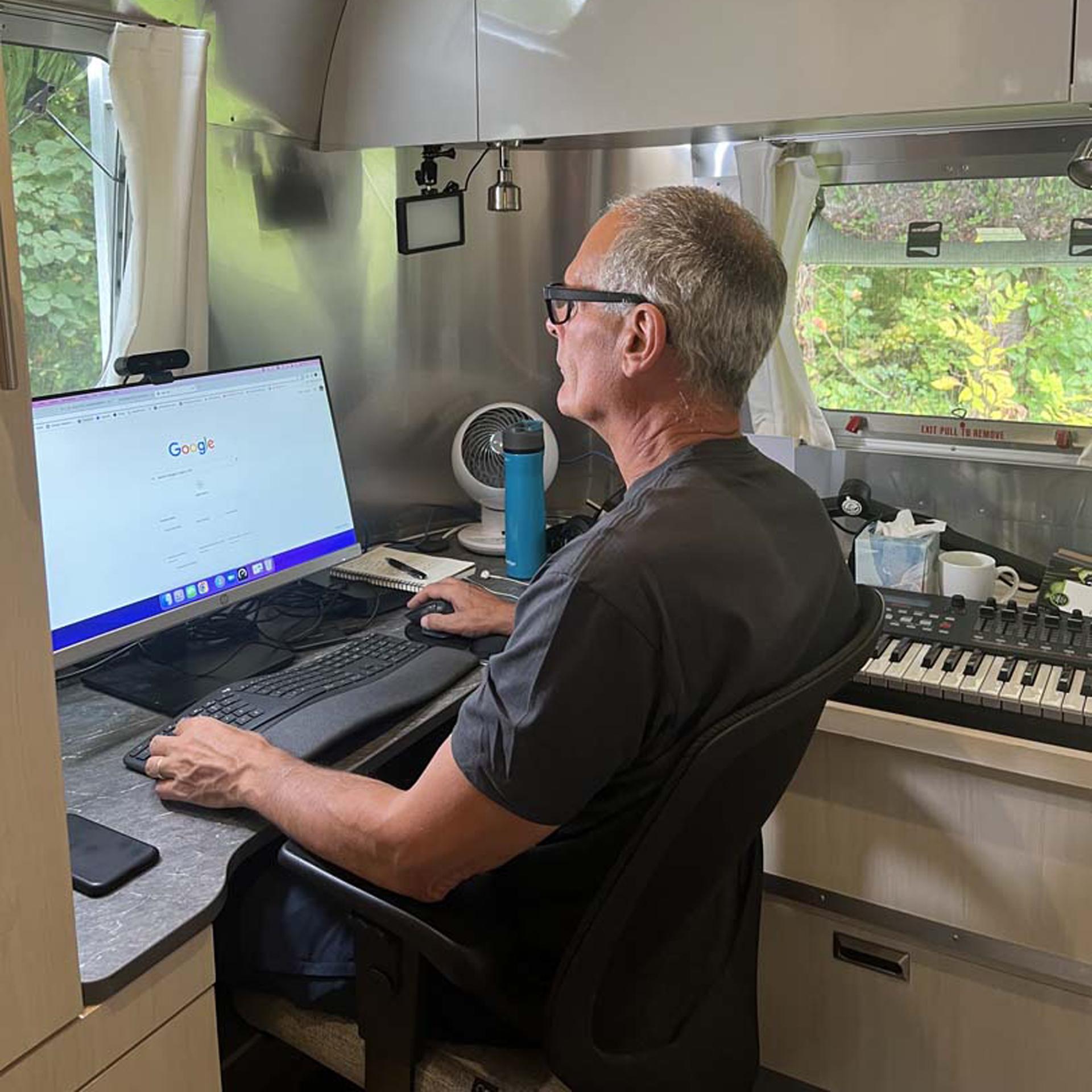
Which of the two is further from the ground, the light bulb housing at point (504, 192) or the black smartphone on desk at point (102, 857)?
the light bulb housing at point (504, 192)

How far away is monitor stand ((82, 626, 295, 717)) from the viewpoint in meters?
1.73

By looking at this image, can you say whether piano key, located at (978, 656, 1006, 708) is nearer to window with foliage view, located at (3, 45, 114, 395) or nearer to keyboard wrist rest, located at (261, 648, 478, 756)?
keyboard wrist rest, located at (261, 648, 478, 756)

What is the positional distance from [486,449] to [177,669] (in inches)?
36.8

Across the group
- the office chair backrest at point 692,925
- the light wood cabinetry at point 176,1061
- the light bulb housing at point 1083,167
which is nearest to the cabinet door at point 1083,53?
the light bulb housing at point 1083,167

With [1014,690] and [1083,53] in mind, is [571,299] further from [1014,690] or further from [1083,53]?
[1014,690]

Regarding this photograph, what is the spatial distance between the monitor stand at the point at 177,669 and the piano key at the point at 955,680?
39.6 inches

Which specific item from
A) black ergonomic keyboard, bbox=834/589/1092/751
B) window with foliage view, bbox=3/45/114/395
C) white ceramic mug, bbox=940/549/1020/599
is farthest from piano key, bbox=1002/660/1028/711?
window with foliage view, bbox=3/45/114/395

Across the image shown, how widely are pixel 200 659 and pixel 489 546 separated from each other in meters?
0.79

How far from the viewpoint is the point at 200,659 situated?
1869mm

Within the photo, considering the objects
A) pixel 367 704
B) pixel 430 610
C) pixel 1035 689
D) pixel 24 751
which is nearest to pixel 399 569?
pixel 430 610

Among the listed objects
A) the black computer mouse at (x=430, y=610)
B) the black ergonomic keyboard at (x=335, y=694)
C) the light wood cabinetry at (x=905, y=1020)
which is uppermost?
the black computer mouse at (x=430, y=610)

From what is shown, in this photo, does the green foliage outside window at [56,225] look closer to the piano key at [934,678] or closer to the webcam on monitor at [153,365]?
the webcam on monitor at [153,365]

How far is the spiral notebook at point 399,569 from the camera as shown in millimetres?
2230

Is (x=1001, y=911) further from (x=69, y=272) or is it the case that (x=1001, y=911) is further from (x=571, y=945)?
(x=69, y=272)
